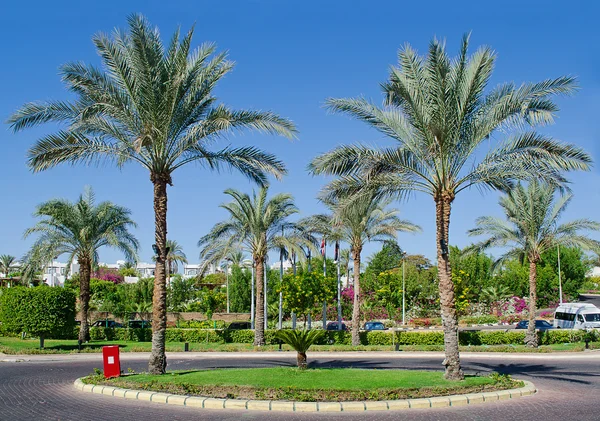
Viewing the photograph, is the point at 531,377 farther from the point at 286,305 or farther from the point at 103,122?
the point at 286,305

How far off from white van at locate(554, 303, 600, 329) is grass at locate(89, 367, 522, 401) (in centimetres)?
2600

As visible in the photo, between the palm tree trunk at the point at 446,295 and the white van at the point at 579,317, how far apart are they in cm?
2602

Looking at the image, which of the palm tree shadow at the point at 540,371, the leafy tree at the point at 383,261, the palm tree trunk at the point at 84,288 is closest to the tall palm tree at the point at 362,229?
the palm tree shadow at the point at 540,371

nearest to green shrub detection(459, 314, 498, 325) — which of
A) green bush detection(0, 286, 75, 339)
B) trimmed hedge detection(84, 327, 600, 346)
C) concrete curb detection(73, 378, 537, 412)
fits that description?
trimmed hedge detection(84, 327, 600, 346)

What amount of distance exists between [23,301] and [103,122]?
1824 centimetres

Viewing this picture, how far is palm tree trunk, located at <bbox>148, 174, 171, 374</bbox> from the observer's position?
16.5m

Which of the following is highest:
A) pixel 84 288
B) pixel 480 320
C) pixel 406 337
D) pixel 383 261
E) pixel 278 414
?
pixel 383 261

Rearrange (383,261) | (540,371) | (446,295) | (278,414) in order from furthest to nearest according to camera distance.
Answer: (383,261) → (540,371) → (446,295) → (278,414)

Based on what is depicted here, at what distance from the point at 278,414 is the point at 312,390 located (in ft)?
4.58

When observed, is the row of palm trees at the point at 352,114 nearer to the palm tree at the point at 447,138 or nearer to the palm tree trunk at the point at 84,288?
the palm tree at the point at 447,138

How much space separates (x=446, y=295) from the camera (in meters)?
15.8

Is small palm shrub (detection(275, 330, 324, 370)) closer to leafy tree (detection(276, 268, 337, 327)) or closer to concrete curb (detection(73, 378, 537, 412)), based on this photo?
concrete curb (detection(73, 378, 537, 412))

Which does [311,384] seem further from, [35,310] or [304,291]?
[35,310]

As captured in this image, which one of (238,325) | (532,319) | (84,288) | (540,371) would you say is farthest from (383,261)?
(540,371)
